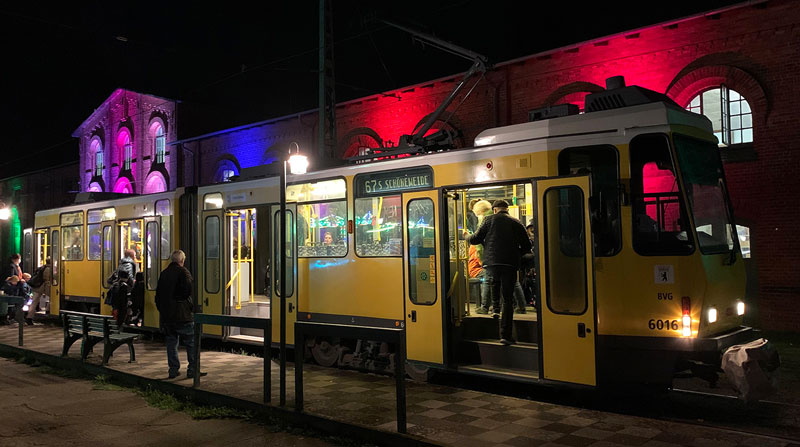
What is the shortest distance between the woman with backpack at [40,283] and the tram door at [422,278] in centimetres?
1288

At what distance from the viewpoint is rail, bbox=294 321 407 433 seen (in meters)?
6.05

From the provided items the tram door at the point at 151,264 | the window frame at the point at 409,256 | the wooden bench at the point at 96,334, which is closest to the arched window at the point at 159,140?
the tram door at the point at 151,264

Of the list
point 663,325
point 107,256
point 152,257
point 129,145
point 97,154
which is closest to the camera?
point 663,325

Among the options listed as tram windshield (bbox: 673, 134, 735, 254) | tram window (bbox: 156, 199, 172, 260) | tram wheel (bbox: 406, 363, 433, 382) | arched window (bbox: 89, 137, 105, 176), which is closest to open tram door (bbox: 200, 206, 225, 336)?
tram window (bbox: 156, 199, 172, 260)

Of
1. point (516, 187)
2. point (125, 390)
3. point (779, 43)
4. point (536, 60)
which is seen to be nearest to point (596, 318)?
point (516, 187)

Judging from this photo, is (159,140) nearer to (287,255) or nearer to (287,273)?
(287,255)

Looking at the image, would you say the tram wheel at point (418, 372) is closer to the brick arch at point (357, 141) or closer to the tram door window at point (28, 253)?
the brick arch at point (357, 141)

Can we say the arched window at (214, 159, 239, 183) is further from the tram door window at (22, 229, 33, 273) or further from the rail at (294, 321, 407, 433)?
the rail at (294, 321, 407, 433)

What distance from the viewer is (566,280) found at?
713 cm

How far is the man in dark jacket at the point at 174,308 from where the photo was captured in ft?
30.0

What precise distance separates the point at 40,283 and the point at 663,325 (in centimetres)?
1639

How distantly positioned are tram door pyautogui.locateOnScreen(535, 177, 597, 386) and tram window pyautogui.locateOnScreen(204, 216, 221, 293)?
6.74m

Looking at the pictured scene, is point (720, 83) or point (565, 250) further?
point (720, 83)

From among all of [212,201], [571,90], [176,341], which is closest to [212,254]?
[212,201]
